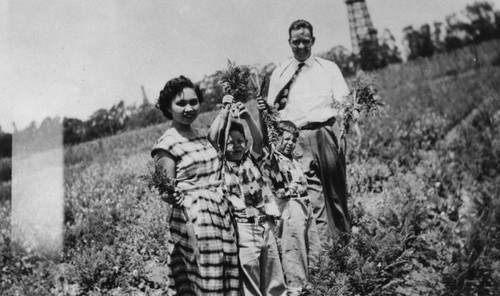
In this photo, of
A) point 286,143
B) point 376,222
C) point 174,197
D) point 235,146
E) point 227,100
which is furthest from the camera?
point 376,222

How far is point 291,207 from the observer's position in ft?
11.6

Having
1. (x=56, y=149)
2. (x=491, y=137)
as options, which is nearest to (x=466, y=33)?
(x=491, y=137)

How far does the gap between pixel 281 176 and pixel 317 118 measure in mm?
836

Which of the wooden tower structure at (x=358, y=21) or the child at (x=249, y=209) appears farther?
the wooden tower structure at (x=358, y=21)

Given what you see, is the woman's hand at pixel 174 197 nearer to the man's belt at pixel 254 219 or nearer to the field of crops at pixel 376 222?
the field of crops at pixel 376 222

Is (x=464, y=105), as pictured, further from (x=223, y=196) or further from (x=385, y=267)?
(x=223, y=196)

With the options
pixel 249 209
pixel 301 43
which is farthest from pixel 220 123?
pixel 301 43

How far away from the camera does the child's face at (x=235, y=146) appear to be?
10.8 feet

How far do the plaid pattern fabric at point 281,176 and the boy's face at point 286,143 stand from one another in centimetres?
7

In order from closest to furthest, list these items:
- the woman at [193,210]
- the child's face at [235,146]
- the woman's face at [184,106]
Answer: the woman at [193,210], the woman's face at [184,106], the child's face at [235,146]

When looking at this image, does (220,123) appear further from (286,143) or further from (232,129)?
(286,143)

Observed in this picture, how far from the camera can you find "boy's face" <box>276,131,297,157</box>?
3668 mm

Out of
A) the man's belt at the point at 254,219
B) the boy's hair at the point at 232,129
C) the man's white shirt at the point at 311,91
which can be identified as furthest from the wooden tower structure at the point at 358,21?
the man's belt at the point at 254,219

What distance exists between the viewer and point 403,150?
7.92 meters
